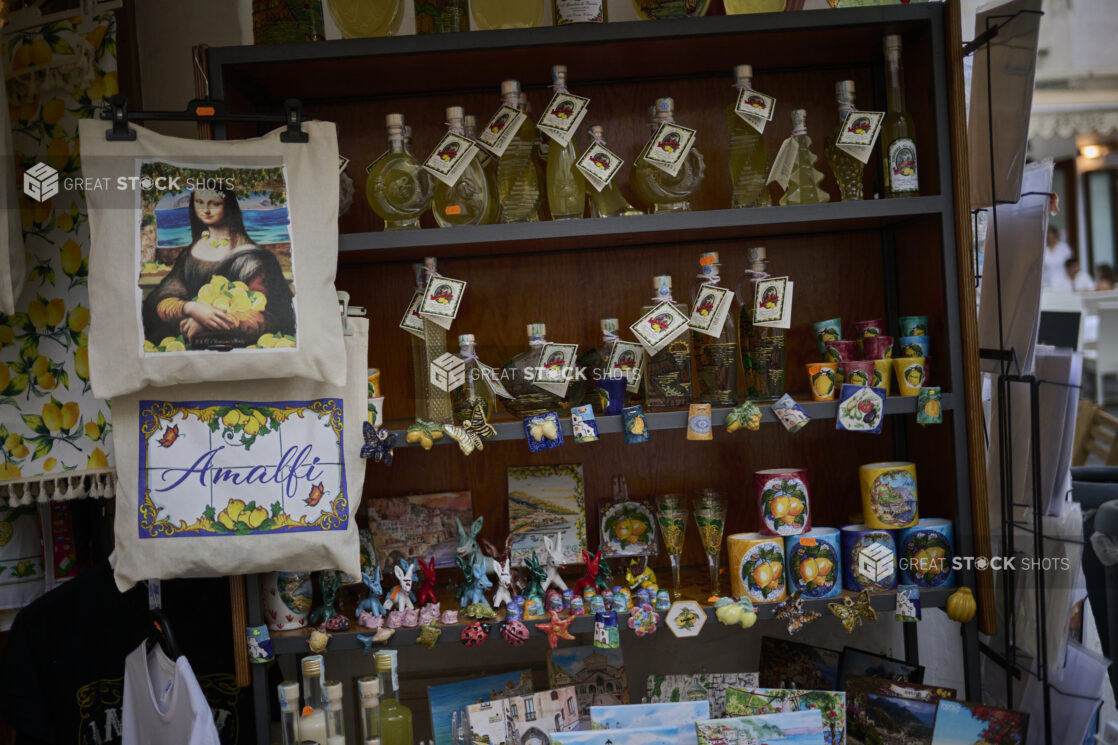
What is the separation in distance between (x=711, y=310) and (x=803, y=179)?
1.25 ft

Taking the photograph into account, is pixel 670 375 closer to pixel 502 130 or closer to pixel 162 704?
pixel 502 130

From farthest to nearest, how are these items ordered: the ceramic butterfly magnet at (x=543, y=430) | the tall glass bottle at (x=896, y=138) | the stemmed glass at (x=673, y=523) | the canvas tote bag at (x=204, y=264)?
the stemmed glass at (x=673, y=523) → the tall glass bottle at (x=896, y=138) → the ceramic butterfly magnet at (x=543, y=430) → the canvas tote bag at (x=204, y=264)

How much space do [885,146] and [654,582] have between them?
1.06 m

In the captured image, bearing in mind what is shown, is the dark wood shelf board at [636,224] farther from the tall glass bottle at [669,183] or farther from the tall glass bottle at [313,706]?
the tall glass bottle at [313,706]

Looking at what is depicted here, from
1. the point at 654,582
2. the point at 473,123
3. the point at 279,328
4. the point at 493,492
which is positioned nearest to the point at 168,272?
the point at 279,328

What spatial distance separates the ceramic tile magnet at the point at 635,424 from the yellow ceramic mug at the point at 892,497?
19.5 inches

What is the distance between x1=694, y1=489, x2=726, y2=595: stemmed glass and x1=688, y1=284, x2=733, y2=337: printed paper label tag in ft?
1.17

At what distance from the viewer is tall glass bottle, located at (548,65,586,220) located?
1918 mm

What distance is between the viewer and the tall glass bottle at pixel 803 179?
6.31 feet

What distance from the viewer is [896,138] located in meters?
1.87

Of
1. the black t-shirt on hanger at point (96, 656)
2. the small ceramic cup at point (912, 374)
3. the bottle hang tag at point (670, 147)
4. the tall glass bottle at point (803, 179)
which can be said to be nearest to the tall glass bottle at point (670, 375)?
the bottle hang tag at point (670, 147)

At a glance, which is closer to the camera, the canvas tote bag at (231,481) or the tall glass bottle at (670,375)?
the canvas tote bag at (231,481)

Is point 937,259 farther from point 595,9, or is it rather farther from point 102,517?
point 102,517

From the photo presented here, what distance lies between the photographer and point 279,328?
1631 mm
